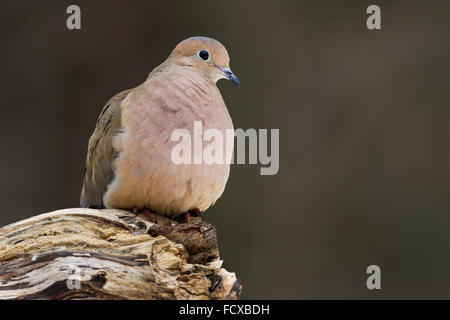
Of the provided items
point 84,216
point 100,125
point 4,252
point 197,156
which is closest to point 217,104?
point 197,156

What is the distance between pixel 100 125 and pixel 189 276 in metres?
0.86

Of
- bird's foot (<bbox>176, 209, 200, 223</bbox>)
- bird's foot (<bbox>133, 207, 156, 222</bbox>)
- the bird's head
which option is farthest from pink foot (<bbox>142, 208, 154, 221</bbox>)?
the bird's head

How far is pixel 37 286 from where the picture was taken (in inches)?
86.8

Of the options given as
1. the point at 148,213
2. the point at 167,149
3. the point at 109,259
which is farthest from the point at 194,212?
the point at 109,259

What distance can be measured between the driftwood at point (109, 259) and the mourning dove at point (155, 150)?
0.38ft

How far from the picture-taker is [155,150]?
2.61 meters

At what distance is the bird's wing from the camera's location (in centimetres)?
275

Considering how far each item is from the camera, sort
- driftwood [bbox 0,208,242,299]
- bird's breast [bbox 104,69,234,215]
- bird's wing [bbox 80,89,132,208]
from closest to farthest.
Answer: driftwood [bbox 0,208,242,299] < bird's breast [bbox 104,69,234,215] < bird's wing [bbox 80,89,132,208]

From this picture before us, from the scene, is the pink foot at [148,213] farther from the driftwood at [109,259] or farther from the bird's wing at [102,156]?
the bird's wing at [102,156]

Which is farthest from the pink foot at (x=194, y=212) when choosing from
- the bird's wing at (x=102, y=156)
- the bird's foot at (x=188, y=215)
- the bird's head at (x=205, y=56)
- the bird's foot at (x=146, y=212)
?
the bird's head at (x=205, y=56)

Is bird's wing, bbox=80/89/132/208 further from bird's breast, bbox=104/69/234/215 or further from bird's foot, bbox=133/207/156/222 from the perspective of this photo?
bird's foot, bbox=133/207/156/222

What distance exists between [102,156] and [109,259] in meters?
0.60

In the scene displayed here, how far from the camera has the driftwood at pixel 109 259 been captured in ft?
7.22

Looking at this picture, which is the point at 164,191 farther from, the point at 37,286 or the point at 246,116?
the point at 246,116
